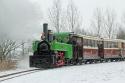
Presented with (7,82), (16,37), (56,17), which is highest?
(56,17)

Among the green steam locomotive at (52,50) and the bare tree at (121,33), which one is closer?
the green steam locomotive at (52,50)

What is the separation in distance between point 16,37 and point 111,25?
4578 centimetres

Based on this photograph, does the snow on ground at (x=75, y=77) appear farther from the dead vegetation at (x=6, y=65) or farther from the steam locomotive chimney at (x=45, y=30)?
the steam locomotive chimney at (x=45, y=30)

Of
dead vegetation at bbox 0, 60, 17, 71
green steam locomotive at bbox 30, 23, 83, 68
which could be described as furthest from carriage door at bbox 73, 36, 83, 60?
dead vegetation at bbox 0, 60, 17, 71

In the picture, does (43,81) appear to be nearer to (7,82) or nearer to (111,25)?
(7,82)

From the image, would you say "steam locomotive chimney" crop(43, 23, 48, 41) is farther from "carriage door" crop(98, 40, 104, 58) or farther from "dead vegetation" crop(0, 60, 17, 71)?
"carriage door" crop(98, 40, 104, 58)

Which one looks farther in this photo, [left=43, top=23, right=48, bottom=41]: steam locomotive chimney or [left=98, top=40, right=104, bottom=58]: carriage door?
[left=98, top=40, right=104, bottom=58]: carriage door

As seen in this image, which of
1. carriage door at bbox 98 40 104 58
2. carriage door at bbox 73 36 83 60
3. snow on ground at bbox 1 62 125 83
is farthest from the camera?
carriage door at bbox 98 40 104 58

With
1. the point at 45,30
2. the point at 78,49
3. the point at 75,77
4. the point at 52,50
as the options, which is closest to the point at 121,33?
the point at 78,49

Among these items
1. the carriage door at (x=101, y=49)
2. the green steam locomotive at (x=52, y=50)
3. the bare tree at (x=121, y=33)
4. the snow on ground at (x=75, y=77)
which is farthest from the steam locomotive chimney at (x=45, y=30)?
the bare tree at (x=121, y=33)

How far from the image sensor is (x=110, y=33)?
6788 cm

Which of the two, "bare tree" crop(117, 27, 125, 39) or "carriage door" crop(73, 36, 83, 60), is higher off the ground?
"bare tree" crop(117, 27, 125, 39)

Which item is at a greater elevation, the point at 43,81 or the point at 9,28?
the point at 9,28

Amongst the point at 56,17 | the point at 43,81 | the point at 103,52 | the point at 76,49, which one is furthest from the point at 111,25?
the point at 43,81
